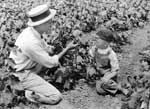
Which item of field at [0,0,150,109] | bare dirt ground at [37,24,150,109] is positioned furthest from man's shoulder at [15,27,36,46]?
bare dirt ground at [37,24,150,109]

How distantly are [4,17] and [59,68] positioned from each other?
8.46 ft

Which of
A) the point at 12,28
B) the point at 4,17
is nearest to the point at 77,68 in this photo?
the point at 12,28

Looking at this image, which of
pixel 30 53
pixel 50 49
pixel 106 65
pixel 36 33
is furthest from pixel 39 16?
pixel 106 65

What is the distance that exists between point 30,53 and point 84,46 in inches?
57.9

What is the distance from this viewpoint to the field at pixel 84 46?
5.50 m

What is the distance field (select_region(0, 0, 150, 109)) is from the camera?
5.50m

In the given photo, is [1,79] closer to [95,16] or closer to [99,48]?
[99,48]

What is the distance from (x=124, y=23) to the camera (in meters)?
7.70

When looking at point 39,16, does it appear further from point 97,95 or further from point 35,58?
point 97,95

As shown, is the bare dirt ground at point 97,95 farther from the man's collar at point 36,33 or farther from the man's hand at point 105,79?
the man's collar at point 36,33

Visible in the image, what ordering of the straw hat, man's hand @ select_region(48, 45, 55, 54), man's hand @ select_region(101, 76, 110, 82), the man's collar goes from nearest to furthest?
the straw hat < the man's collar < man's hand @ select_region(101, 76, 110, 82) < man's hand @ select_region(48, 45, 55, 54)

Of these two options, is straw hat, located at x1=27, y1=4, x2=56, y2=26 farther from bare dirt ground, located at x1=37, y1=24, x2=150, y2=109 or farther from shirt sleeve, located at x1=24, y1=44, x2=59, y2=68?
bare dirt ground, located at x1=37, y1=24, x2=150, y2=109

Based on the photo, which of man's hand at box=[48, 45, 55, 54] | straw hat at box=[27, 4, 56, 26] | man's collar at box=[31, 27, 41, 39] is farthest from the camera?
man's hand at box=[48, 45, 55, 54]

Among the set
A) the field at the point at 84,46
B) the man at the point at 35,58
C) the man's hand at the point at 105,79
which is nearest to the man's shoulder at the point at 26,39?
the man at the point at 35,58
